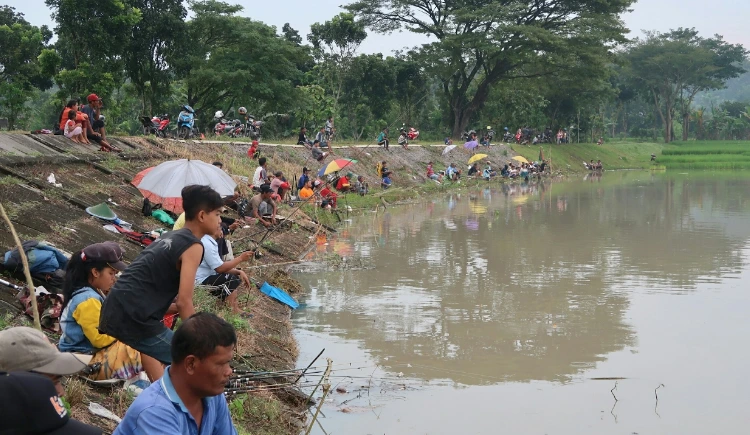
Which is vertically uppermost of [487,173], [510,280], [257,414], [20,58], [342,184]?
[20,58]

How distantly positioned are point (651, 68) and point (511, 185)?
30.8m

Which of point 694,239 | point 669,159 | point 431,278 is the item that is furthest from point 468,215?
point 669,159

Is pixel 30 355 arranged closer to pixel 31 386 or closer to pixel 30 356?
pixel 30 356

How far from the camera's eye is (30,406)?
2625 mm

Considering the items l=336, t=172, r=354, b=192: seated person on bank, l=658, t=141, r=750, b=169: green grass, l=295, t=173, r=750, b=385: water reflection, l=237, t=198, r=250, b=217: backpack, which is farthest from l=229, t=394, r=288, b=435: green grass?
l=658, t=141, r=750, b=169: green grass

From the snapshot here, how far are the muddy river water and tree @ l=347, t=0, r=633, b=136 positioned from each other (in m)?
21.4

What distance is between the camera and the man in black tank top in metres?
4.08

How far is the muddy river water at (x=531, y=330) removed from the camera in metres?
6.91

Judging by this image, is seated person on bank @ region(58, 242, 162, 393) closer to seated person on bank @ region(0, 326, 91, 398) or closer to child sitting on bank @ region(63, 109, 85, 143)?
seated person on bank @ region(0, 326, 91, 398)

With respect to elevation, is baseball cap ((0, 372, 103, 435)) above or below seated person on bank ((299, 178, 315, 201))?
above

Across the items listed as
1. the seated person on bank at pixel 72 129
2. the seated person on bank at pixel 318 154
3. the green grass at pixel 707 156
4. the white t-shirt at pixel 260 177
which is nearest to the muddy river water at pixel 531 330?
the white t-shirt at pixel 260 177

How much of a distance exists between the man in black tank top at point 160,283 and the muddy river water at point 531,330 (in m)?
2.54

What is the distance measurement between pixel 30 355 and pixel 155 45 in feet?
79.6

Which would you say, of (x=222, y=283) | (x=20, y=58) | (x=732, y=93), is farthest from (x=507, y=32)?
(x=732, y=93)
